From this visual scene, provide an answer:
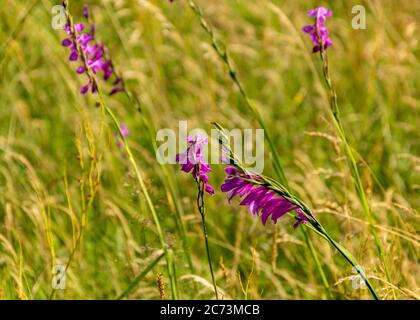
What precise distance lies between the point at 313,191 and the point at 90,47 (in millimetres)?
1011

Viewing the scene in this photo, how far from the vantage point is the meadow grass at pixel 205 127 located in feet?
8.59

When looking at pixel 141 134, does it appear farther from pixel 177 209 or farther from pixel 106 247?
pixel 177 209

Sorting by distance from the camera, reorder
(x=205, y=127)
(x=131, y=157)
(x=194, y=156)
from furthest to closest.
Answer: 1. (x=205, y=127)
2. (x=131, y=157)
3. (x=194, y=156)

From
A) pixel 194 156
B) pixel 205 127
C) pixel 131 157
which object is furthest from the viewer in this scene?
pixel 205 127

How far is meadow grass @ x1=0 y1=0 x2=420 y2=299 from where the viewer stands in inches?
103

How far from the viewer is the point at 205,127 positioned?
3814 millimetres

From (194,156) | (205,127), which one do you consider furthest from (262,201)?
(205,127)

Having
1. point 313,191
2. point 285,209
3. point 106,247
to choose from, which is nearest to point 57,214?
A: point 106,247

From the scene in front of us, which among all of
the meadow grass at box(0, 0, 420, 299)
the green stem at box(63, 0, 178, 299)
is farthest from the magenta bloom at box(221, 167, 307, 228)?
the meadow grass at box(0, 0, 420, 299)

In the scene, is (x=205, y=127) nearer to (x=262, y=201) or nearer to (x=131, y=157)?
(x=131, y=157)

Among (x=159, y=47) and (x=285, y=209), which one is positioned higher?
(x=159, y=47)

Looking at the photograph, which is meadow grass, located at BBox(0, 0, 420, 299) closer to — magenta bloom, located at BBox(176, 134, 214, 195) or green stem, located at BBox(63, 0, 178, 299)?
green stem, located at BBox(63, 0, 178, 299)

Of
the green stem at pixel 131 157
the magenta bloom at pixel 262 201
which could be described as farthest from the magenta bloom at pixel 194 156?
the green stem at pixel 131 157
